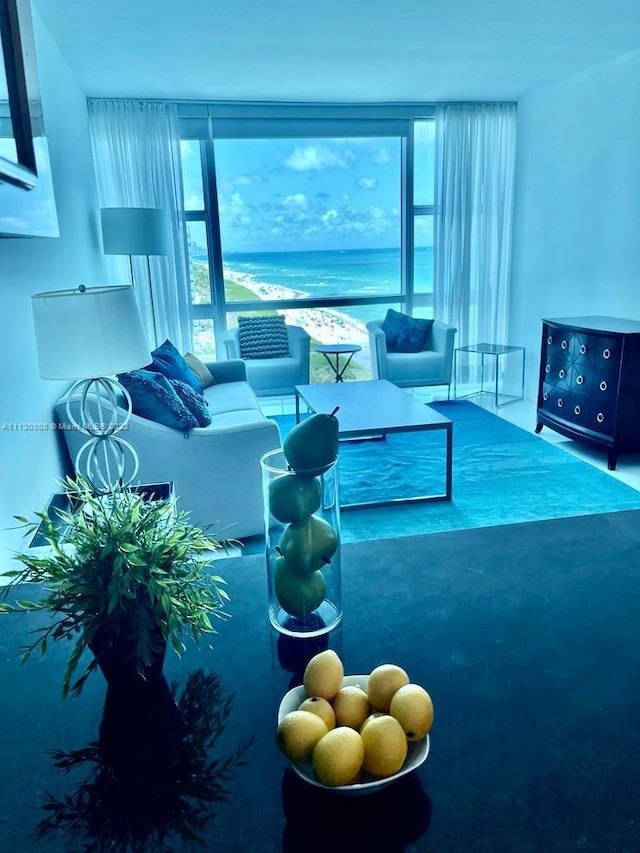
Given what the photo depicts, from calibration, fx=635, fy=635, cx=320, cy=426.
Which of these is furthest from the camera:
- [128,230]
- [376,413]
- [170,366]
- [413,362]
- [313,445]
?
[413,362]

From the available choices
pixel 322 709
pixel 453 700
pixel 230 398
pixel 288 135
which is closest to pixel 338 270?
pixel 288 135

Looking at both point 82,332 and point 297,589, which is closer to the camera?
point 297,589

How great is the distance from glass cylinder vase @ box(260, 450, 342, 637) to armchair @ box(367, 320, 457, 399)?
476cm

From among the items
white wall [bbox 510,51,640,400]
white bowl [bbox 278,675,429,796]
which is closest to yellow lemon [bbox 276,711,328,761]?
white bowl [bbox 278,675,429,796]

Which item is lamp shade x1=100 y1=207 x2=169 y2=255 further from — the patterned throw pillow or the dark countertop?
the dark countertop

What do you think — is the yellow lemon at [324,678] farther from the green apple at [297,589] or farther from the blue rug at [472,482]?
the blue rug at [472,482]

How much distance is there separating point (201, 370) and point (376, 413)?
1710 mm

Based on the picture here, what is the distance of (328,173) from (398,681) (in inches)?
308

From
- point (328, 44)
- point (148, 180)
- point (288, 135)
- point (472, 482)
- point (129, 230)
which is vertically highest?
point (328, 44)

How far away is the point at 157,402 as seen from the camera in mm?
3250

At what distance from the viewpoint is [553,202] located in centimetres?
572

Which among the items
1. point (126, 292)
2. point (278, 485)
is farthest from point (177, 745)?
point (126, 292)

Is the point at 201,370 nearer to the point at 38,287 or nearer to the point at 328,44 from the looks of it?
the point at 38,287

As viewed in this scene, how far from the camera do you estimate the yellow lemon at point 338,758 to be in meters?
0.64
